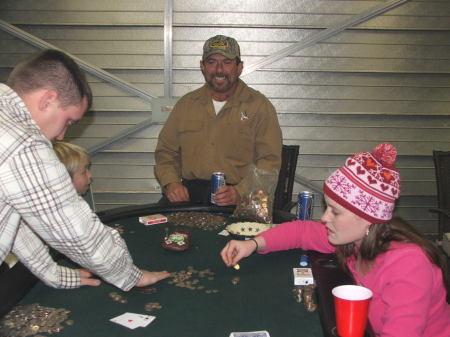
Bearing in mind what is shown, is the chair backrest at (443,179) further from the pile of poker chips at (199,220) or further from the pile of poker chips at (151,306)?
the pile of poker chips at (151,306)

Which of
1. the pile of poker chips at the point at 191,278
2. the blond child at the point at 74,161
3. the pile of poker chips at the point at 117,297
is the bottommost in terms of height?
the pile of poker chips at the point at 117,297

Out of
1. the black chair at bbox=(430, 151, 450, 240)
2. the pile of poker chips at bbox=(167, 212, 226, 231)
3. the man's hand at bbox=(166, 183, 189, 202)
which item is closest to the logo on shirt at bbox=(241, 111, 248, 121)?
the man's hand at bbox=(166, 183, 189, 202)

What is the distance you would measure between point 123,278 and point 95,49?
370 centimetres

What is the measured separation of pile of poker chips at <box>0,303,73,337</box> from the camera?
1.51 m

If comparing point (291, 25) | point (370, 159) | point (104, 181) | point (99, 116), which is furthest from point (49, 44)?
point (370, 159)

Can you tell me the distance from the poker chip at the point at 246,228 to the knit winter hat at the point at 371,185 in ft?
2.55

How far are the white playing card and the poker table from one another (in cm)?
2

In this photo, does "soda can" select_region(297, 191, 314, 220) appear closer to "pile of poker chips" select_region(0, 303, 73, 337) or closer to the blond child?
the blond child

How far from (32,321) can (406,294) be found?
47.2 inches

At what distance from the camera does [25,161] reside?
145cm

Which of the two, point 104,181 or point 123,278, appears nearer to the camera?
point 123,278

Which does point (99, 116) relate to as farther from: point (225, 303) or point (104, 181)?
point (225, 303)

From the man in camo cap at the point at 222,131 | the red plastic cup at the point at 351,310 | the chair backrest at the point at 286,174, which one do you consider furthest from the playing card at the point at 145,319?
the chair backrest at the point at 286,174

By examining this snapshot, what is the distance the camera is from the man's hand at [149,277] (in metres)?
1.85
